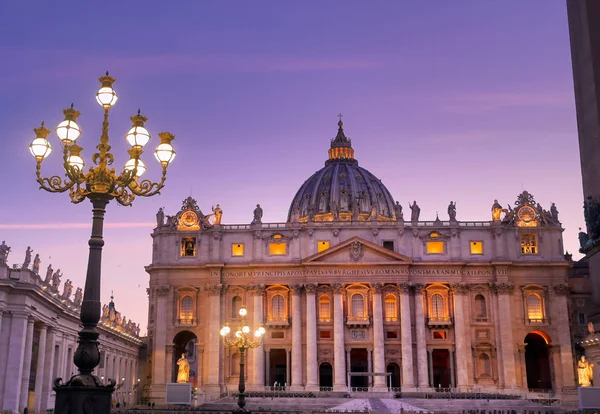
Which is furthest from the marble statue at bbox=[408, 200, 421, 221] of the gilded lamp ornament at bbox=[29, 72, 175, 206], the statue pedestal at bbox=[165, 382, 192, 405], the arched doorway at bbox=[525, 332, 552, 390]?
the gilded lamp ornament at bbox=[29, 72, 175, 206]

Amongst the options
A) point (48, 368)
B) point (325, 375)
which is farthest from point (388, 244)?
point (48, 368)

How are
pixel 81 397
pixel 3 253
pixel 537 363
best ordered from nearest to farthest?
pixel 81 397 < pixel 3 253 < pixel 537 363

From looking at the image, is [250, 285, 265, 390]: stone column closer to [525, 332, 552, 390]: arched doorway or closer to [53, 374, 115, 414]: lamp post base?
[525, 332, 552, 390]: arched doorway

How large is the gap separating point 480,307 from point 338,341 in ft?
53.7

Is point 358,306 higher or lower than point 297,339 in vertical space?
higher

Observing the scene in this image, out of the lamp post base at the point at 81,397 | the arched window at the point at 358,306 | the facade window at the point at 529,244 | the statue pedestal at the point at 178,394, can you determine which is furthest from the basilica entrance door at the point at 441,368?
the lamp post base at the point at 81,397

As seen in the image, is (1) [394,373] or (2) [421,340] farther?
(1) [394,373]

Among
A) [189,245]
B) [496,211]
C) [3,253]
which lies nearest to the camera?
[3,253]

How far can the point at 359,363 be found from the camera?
82.4m

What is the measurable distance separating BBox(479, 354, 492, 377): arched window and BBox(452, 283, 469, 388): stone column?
2416 mm

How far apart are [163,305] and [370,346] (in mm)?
23245

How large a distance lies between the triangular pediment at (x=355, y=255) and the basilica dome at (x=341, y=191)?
2917cm

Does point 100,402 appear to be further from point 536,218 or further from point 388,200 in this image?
point 388,200

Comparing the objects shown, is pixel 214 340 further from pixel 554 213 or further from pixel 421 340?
pixel 554 213
